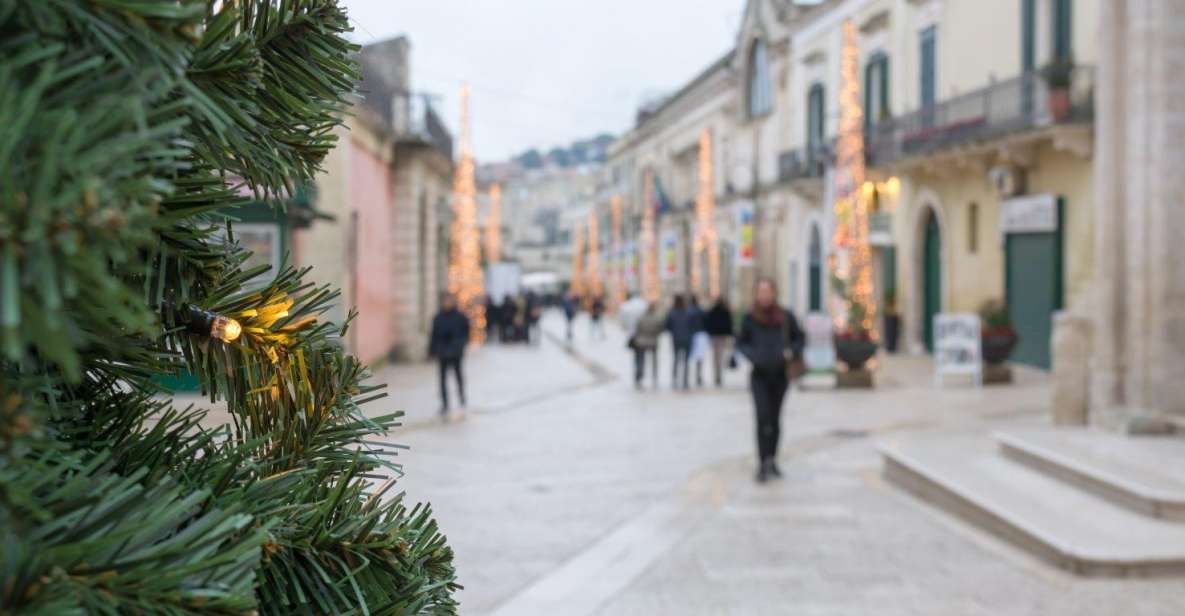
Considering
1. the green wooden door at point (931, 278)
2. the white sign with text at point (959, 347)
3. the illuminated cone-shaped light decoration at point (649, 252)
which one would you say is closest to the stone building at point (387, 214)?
the white sign with text at point (959, 347)

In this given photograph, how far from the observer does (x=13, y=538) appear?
949mm

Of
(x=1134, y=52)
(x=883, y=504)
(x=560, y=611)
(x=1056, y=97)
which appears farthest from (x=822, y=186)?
(x=560, y=611)

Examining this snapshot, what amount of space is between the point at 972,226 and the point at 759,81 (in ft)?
57.0

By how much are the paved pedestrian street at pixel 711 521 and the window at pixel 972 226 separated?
921 cm

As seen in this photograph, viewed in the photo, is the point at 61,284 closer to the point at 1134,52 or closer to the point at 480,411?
the point at 1134,52

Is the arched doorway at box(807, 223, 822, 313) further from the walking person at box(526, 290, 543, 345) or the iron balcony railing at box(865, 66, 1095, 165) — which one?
the walking person at box(526, 290, 543, 345)

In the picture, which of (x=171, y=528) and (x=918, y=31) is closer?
(x=171, y=528)

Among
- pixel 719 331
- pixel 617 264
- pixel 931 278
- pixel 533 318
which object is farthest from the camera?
pixel 617 264

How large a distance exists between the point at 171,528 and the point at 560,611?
525 cm

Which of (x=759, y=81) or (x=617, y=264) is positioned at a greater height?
(x=759, y=81)

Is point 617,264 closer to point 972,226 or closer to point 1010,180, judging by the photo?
point 972,226

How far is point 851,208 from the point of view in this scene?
23.3m

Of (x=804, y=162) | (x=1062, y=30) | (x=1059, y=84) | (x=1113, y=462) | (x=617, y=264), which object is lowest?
(x=1113, y=462)

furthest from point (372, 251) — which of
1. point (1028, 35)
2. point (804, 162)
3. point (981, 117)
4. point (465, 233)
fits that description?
point (804, 162)
